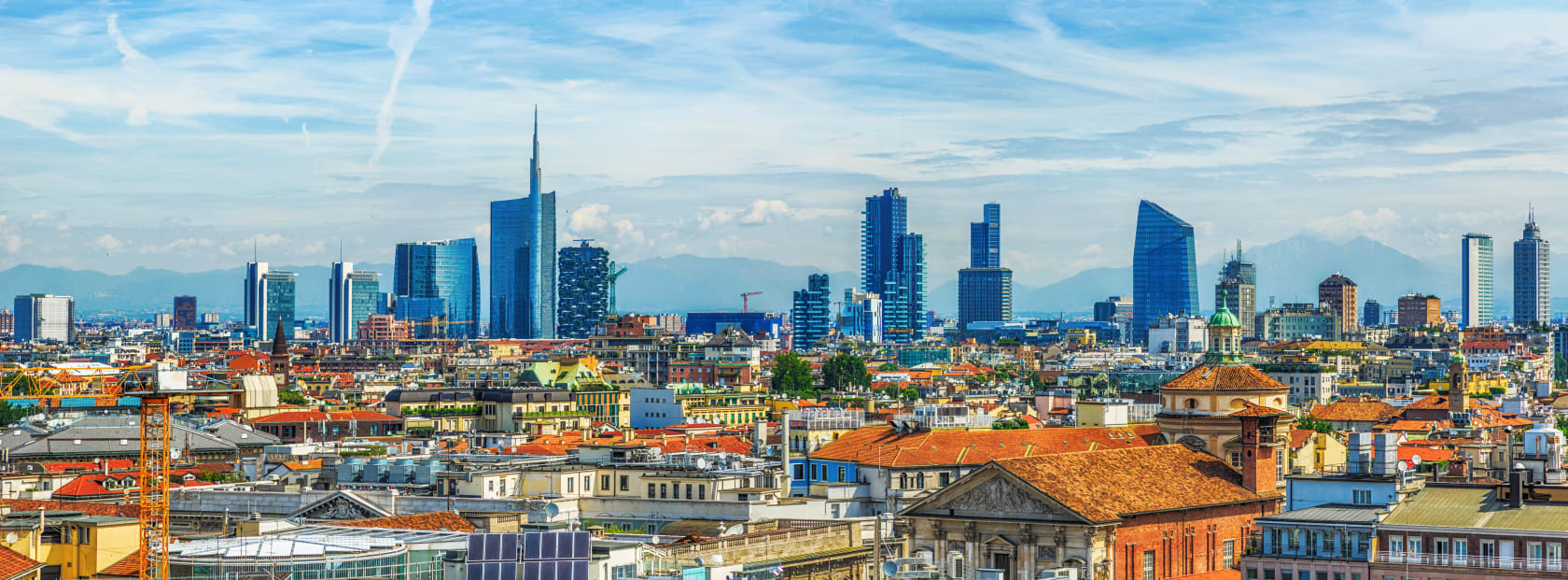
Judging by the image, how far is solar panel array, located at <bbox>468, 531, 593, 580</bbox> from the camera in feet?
135

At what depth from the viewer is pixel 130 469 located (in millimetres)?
94750

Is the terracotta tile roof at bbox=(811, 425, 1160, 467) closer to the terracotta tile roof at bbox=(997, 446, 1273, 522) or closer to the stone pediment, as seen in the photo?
the terracotta tile roof at bbox=(997, 446, 1273, 522)

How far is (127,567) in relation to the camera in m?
49.6

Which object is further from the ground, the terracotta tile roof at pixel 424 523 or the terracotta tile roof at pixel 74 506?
the terracotta tile roof at pixel 424 523

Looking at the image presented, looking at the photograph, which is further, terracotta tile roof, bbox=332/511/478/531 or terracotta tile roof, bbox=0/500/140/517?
terracotta tile roof, bbox=0/500/140/517

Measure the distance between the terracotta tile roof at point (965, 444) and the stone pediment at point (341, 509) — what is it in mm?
22150

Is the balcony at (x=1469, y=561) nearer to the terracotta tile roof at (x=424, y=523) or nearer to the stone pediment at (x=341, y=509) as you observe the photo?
the terracotta tile roof at (x=424, y=523)

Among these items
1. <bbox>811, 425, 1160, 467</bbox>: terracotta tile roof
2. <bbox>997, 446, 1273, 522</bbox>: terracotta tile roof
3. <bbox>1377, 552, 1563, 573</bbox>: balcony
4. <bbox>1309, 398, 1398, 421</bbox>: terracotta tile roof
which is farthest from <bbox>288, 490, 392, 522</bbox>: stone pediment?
<bbox>1309, 398, 1398, 421</bbox>: terracotta tile roof

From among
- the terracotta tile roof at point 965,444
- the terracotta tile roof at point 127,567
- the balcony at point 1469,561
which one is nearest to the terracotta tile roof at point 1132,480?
the terracotta tile roof at point 965,444

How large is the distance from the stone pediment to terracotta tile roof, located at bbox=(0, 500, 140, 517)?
5095mm

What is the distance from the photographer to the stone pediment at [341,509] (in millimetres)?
65062

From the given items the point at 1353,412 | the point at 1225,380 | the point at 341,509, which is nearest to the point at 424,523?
the point at 341,509

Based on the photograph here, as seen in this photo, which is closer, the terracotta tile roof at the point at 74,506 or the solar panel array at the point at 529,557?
the solar panel array at the point at 529,557

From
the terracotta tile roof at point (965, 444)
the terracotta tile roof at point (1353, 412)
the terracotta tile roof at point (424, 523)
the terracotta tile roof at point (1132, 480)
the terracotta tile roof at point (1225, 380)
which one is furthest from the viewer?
the terracotta tile roof at point (1353, 412)
